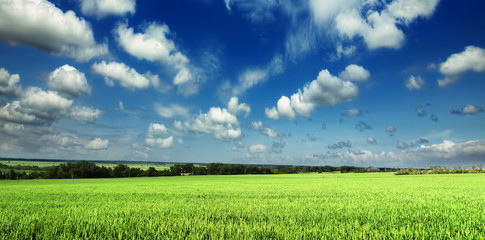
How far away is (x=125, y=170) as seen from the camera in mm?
109562

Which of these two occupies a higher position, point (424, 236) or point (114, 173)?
point (424, 236)

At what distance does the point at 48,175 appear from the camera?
9756 cm

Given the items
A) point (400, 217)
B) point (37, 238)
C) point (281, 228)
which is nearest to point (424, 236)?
point (400, 217)

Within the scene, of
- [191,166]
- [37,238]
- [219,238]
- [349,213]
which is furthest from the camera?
[191,166]

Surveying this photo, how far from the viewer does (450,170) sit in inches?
3760

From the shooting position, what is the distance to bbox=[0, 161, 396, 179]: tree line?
321 feet

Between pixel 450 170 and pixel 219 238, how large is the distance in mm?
120869

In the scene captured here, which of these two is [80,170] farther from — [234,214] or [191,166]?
[234,214]

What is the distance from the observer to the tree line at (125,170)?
9775 centimetres

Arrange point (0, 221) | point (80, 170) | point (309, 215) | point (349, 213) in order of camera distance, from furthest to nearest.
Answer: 1. point (80, 170)
2. point (349, 213)
3. point (309, 215)
4. point (0, 221)

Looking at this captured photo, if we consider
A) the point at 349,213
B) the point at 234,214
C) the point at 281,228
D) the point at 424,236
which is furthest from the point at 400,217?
the point at 234,214

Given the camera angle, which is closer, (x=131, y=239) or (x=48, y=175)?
(x=131, y=239)

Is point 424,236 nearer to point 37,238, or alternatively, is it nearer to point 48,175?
point 37,238

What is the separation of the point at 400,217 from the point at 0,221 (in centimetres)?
1480
